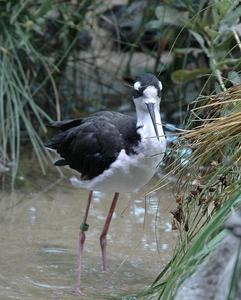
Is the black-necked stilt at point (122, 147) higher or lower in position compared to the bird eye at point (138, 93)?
lower

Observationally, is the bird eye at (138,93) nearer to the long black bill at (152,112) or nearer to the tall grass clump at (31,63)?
the long black bill at (152,112)

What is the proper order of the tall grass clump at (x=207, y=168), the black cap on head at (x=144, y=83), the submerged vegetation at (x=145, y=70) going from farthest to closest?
the black cap on head at (x=144, y=83) < the submerged vegetation at (x=145, y=70) < the tall grass clump at (x=207, y=168)

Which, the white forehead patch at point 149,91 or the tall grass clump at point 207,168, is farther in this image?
the white forehead patch at point 149,91

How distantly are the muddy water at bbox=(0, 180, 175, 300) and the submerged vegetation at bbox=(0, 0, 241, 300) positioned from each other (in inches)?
12.7

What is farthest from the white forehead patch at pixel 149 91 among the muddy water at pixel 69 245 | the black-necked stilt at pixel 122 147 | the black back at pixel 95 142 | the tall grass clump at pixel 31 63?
the tall grass clump at pixel 31 63

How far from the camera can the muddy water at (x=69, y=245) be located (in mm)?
5016

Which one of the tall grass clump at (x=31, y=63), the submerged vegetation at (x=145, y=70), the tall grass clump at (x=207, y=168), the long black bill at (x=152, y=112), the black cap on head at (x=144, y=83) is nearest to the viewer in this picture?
the tall grass clump at (x=207, y=168)

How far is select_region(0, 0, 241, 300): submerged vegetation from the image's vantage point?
4.21m

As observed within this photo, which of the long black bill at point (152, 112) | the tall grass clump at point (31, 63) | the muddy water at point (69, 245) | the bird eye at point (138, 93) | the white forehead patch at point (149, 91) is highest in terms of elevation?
the white forehead patch at point (149, 91)

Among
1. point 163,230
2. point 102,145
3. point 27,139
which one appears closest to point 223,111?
point 102,145

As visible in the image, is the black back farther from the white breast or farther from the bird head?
the bird head

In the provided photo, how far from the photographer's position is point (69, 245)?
5.73m

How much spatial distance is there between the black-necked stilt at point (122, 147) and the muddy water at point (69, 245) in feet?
0.48

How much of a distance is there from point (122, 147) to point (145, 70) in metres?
3.09
